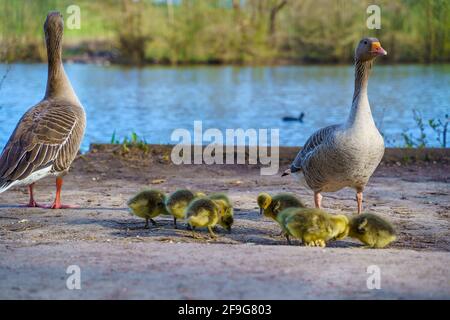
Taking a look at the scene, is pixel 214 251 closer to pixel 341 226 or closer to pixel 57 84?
pixel 341 226

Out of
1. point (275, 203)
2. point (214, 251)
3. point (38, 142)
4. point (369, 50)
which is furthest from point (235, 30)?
point (214, 251)

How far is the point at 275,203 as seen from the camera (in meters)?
6.98

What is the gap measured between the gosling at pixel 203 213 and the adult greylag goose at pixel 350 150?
1159 millimetres

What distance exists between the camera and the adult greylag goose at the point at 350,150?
6.79 metres

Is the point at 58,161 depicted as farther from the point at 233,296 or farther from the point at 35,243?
the point at 233,296

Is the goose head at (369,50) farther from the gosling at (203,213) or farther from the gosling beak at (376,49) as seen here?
the gosling at (203,213)

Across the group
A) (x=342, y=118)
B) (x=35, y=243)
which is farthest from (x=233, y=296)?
(x=342, y=118)

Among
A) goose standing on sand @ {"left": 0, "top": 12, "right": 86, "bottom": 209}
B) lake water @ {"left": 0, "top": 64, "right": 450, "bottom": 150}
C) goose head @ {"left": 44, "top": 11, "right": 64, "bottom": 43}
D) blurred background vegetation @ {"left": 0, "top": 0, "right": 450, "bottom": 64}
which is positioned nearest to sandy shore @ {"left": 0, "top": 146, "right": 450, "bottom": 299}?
goose standing on sand @ {"left": 0, "top": 12, "right": 86, "bottom": 209}

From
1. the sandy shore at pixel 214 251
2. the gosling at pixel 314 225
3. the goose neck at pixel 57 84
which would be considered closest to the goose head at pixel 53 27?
the goose neck at pixel 57 84

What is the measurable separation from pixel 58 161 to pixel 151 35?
25992 mm

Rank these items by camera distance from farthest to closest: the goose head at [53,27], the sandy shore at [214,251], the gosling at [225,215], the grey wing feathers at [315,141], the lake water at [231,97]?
the lake water at [231,97] → the goose head at [53,27] → the grey wing feathers at [315,141] → the gosling at [225,215] → the sandy shore at [214,251]

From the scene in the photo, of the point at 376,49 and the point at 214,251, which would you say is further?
the point at 376,49

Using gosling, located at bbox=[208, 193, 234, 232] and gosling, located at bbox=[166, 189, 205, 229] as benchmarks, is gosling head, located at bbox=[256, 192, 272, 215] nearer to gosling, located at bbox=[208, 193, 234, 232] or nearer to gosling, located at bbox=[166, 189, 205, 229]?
gosling, located at bbox=[208, 193, 234, 232]

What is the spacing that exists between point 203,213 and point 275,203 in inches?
33.4
